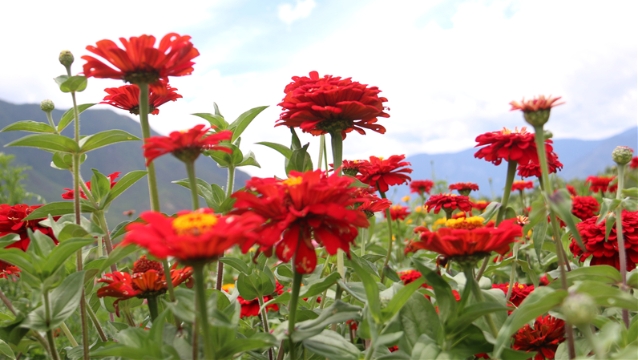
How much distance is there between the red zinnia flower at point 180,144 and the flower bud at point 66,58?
0.55 metres

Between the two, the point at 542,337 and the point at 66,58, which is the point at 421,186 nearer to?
the point at 542,337

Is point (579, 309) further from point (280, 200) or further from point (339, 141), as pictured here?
point (339, 141)

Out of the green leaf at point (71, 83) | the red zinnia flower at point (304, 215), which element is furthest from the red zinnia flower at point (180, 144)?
the green leaf at point (71, 83)

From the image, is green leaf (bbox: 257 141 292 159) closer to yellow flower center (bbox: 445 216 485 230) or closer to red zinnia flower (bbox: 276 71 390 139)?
red zinnia flower (bbox: 276 71 390 139)

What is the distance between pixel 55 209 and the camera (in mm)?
1422

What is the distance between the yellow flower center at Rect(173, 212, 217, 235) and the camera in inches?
30.8

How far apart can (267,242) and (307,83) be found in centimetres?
72

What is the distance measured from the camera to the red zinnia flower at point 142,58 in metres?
0.97

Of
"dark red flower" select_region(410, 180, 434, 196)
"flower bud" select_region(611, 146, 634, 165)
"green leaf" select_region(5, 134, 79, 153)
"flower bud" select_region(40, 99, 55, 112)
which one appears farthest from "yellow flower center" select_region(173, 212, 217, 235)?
"dark red flower" select_region(410, 180, 434, 196)

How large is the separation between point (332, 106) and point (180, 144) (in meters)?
0.51

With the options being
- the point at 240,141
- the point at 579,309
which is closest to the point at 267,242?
the point at 579,309

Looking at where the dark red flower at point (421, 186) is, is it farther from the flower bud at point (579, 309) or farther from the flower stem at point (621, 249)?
the flower bud at point (579, 309)

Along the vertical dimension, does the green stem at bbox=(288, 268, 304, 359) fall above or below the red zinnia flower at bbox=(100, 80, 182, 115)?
below

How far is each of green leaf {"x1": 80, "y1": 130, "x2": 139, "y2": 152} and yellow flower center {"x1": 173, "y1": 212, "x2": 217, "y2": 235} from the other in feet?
1.72
